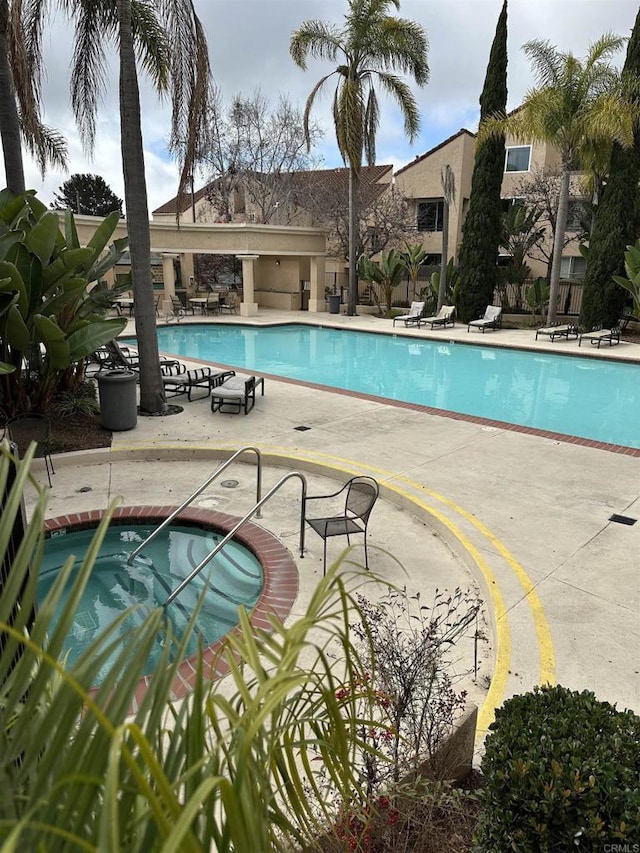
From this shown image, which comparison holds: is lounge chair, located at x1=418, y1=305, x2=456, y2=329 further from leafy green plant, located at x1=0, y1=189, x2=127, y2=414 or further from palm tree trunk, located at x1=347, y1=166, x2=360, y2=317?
leafy green plant, located at x1=0, y1=189, x2=127, y2=414

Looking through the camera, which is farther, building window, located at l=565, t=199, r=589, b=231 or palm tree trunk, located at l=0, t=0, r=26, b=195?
building window, located at l=565, t=199, r=589, b=231

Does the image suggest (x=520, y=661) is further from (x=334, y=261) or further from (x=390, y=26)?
(x=334, y=261)

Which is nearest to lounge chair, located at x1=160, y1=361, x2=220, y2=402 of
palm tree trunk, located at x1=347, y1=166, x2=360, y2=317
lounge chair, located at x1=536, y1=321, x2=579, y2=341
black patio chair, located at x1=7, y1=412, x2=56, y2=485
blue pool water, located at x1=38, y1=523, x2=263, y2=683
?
black patio chair, located at x1=7, y1=412, x2=56, y2=485

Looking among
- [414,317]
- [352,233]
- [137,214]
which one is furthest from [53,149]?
[414,317]

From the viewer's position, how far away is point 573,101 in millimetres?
22703

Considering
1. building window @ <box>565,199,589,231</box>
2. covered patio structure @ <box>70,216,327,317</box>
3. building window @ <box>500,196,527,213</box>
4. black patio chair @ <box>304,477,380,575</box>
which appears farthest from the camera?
building window @ <box>565,199,589,231</box>

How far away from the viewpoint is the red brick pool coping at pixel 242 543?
4891mm

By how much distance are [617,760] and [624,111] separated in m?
24.3

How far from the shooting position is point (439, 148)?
33.9 m

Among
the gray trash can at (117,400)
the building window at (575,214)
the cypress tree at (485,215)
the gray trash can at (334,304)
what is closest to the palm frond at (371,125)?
the cypress tree at (485,215)

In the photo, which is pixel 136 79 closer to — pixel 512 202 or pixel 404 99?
pixel 404 99

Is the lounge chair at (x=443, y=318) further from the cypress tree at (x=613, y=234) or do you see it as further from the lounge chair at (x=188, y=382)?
the lounge chair at (x=188, y=382)

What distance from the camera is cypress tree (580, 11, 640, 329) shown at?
74.9 feet

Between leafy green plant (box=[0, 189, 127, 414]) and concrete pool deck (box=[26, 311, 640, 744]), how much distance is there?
163 cm
